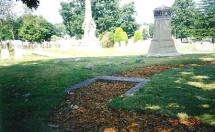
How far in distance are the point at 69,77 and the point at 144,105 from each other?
4.78m

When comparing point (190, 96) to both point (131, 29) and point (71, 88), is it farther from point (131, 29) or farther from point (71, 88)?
point (131, 29)

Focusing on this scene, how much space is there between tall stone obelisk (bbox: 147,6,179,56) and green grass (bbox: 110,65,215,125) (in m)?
Result: 10.6

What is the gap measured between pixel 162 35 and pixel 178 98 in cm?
1375

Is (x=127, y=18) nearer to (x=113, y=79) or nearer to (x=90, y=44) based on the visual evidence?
(x=90, y=44)

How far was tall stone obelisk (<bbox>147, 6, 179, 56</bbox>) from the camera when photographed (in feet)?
68.3

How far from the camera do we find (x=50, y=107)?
304 inches

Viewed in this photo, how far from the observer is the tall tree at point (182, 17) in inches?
2722

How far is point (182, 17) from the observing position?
71.8m

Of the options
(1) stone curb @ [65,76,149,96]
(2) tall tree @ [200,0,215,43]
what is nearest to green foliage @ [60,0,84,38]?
(2) tall tree @ [200,0,215,43]

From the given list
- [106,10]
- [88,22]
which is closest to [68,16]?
[106,10]

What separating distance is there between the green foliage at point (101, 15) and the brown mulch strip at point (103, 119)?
54959 millimetres

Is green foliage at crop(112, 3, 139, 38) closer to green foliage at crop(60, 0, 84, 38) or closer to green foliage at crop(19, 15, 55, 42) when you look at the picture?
green foliage at crop(60, 0, 84, 38)

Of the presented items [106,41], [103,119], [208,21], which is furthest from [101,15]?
[103,119]

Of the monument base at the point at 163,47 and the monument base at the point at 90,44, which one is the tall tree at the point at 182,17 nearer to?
the monument base at the point at 90,44
